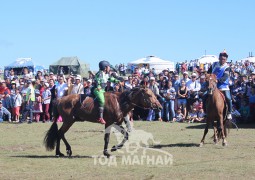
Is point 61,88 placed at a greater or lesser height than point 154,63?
lesser

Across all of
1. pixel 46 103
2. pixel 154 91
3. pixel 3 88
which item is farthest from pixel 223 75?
pixel 3 88

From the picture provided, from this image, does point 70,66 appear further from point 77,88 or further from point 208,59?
point 77,88

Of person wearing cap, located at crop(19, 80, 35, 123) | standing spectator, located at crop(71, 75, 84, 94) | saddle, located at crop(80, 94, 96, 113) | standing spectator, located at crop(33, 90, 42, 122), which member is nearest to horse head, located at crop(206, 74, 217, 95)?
saddle, located at crop(80, 94, 96, 113)

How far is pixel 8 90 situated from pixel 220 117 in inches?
514

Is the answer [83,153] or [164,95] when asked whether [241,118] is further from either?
[83,153]

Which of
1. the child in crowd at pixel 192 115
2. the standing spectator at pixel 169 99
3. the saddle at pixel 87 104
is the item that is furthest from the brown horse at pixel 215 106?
the standing spectator at pixel 169 99

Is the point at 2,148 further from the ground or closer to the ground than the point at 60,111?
closer to the ground

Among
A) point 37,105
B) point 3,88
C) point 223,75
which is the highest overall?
point 223,75

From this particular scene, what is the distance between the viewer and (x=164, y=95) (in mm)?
22578

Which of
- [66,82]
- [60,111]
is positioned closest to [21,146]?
[60,111]

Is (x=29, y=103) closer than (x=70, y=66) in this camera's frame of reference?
Yes

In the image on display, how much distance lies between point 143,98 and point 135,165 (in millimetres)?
2258

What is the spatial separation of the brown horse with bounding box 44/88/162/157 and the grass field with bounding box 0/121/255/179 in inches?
18.6

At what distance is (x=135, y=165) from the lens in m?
11.2
